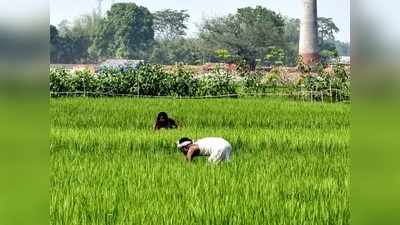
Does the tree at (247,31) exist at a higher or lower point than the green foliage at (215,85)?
higher

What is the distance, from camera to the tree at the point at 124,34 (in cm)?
3569

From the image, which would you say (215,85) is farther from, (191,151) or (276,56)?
(276,56)

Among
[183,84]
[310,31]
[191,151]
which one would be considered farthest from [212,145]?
[310,31]

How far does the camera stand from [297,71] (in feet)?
59.3

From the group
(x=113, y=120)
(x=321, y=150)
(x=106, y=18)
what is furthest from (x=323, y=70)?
(x=106, y=18)

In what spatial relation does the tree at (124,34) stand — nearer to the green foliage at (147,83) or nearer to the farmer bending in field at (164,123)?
the green foliage at (147,83)

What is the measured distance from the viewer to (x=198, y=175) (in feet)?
14.1

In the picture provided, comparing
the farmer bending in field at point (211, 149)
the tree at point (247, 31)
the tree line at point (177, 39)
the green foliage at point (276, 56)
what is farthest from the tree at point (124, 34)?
the farmer bending in field at point (211, 149)

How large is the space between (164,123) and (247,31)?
24527 mm

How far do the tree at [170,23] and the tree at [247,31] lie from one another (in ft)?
24.5

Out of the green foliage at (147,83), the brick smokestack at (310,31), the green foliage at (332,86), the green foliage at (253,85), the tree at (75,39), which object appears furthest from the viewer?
the tree at (75,39)

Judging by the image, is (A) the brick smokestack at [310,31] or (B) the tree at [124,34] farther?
(B) the tree at [124,34]

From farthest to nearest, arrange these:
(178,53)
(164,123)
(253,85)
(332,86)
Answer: (178,53)
(253,85)
(332,86)
(164,123)
